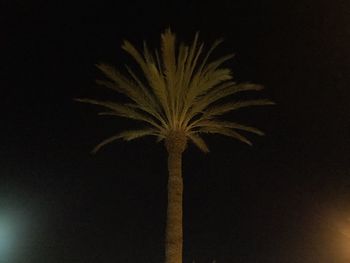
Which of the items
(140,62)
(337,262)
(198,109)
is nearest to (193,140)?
(198,109)

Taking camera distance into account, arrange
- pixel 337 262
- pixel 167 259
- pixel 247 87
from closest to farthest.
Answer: pixel 167 259
pixel 247 87
pixel 337 262

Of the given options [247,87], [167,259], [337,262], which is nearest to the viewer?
[167,259]

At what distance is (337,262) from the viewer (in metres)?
44.3

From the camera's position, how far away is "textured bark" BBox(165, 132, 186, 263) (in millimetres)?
25312

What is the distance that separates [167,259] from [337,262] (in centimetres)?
2151

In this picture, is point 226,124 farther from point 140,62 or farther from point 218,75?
point 140,62

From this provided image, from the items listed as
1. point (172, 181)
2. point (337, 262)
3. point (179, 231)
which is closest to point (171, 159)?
point (172, 181)

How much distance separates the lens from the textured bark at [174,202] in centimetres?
2531

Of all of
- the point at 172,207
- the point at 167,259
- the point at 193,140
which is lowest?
the point at 167,259

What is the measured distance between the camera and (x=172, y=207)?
25.9 m

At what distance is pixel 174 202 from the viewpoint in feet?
85.3

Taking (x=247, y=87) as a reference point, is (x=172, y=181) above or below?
below

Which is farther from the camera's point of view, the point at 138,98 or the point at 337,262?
the point at 337,262

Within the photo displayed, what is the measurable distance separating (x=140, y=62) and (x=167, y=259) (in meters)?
6.32
